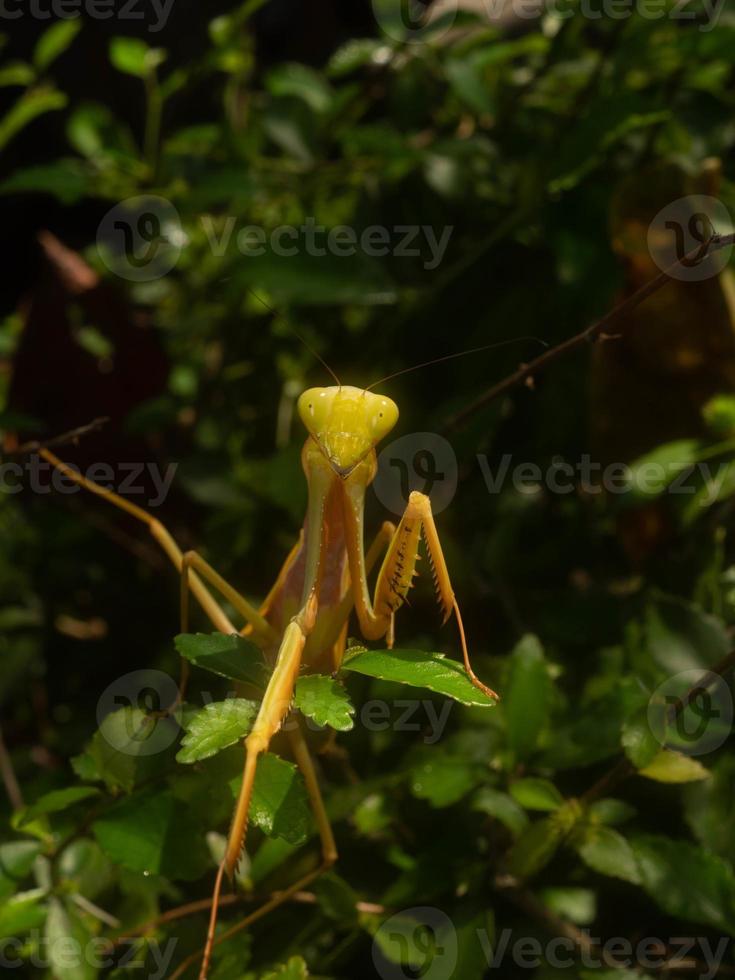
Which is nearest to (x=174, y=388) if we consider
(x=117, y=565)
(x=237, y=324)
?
(x=237, y=324)

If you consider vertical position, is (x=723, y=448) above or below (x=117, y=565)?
above

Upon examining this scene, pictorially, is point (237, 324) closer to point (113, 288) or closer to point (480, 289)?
point (113, 288)

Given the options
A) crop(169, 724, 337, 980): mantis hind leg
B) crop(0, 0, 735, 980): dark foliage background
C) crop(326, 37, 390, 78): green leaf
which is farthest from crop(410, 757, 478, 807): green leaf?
crop(326, 37, 390, 78): green leaf

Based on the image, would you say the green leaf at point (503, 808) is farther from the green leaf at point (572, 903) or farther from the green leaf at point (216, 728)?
the green leaf at point (216, 728)

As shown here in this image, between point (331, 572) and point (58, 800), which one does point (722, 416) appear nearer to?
point (331, 572)

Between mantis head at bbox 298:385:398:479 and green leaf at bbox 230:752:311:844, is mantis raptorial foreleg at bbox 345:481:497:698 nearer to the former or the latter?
mantis head at bbox 298:385:398:479

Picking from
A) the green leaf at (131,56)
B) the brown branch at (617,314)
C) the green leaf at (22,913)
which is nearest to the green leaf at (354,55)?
the green leaf at (131,56)
